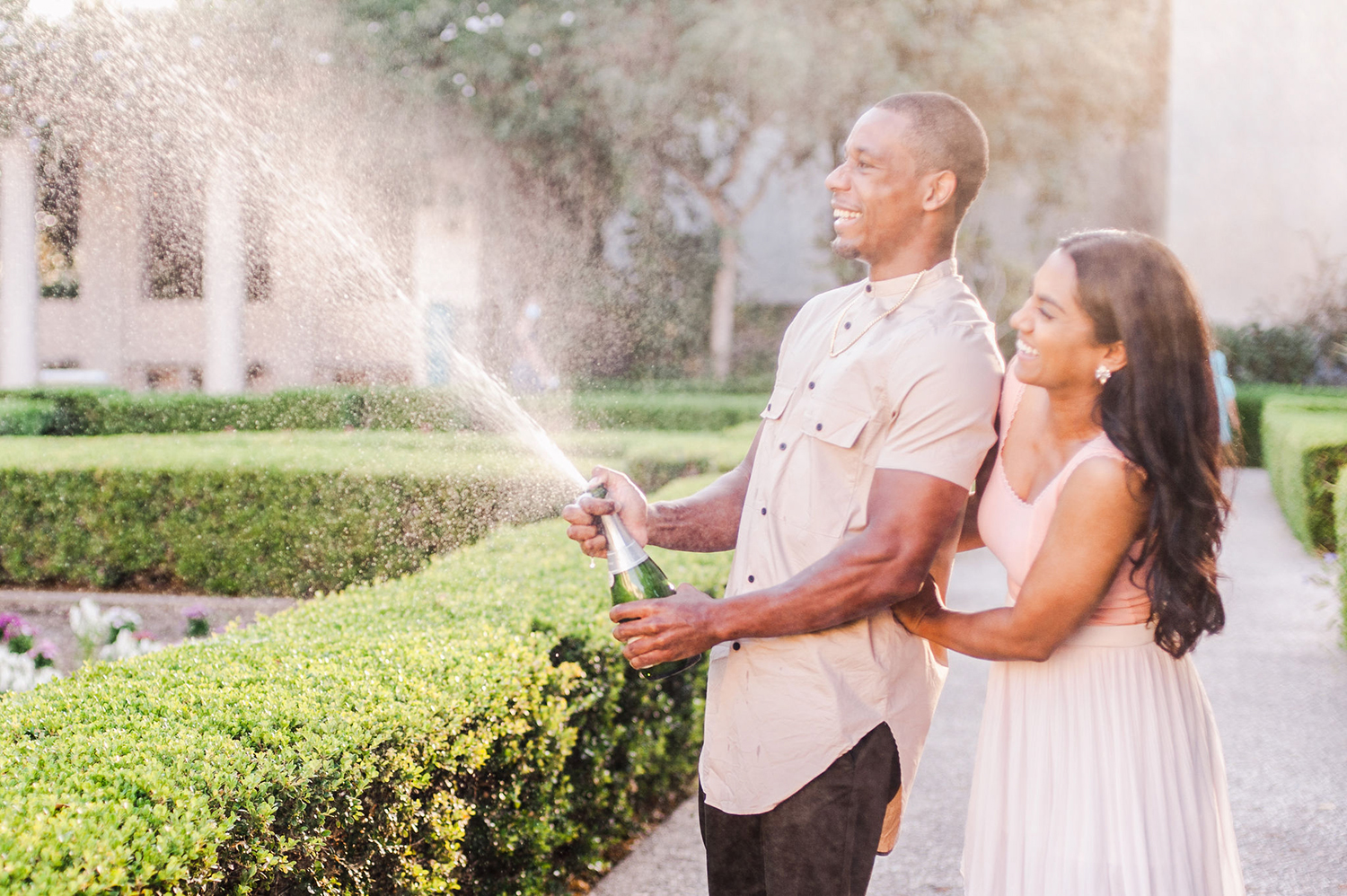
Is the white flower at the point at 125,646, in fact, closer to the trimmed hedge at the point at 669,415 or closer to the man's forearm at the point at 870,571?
the man's forearm at the point at 870,571

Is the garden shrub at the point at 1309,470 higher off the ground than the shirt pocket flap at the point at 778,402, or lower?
lower

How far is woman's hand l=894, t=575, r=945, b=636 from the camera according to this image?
2.21 m

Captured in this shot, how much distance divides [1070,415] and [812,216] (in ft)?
75.7

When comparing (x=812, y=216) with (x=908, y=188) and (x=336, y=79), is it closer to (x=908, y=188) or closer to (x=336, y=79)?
(x=336, y=79)

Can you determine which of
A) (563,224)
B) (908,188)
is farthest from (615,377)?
(908,188)

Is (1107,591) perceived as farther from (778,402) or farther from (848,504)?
(778,402)

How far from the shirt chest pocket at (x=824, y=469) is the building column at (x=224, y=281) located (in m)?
15.8

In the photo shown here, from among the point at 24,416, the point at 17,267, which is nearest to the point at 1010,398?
the point at 24,416

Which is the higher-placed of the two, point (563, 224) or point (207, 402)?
point (563, 224)

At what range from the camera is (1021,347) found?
2.10 m

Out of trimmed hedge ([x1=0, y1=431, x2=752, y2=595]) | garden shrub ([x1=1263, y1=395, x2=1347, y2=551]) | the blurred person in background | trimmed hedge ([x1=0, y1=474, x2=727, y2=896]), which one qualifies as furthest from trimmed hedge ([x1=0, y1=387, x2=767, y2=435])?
trimmed hedge ([x1=0, y1=474, x2=727, y2=896])

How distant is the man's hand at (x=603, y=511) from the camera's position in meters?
2.34

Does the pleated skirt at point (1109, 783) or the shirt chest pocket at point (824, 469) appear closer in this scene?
the pleated skirt at point (1109, 783)

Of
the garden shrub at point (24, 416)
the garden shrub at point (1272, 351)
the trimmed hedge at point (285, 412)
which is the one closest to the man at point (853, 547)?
the trimmed hedge at point (285, 412)
